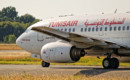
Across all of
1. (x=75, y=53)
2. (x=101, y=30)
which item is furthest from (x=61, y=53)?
(x=101, y=30)

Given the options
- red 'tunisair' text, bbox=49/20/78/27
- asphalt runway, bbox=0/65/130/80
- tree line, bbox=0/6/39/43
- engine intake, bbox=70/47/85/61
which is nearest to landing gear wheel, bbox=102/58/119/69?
asphalt runway, bbox=0/65/130/80

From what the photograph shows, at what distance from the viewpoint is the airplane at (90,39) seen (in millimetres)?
26953

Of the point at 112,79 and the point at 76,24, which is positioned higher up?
the point at 76,24

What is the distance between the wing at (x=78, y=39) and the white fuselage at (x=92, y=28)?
50.7 inches

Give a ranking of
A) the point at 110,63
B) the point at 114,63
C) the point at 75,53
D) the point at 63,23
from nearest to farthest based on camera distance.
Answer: the point at 75,53 < the point at 110,63 < the point at 114,63 < the point at 63,23

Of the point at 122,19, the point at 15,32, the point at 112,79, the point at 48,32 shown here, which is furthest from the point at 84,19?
the point at 15,32

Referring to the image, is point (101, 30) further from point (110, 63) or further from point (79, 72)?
point (79, 72)

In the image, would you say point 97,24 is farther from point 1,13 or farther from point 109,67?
point 1,13

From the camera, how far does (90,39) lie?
26.6 meters

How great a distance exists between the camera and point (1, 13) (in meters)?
198

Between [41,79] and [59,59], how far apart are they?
8104mm

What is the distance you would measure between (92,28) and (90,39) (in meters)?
4.34

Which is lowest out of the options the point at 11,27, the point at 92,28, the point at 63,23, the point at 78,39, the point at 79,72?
the point at 79,72

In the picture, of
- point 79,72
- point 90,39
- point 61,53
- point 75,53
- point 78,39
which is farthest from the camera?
point 61,53
